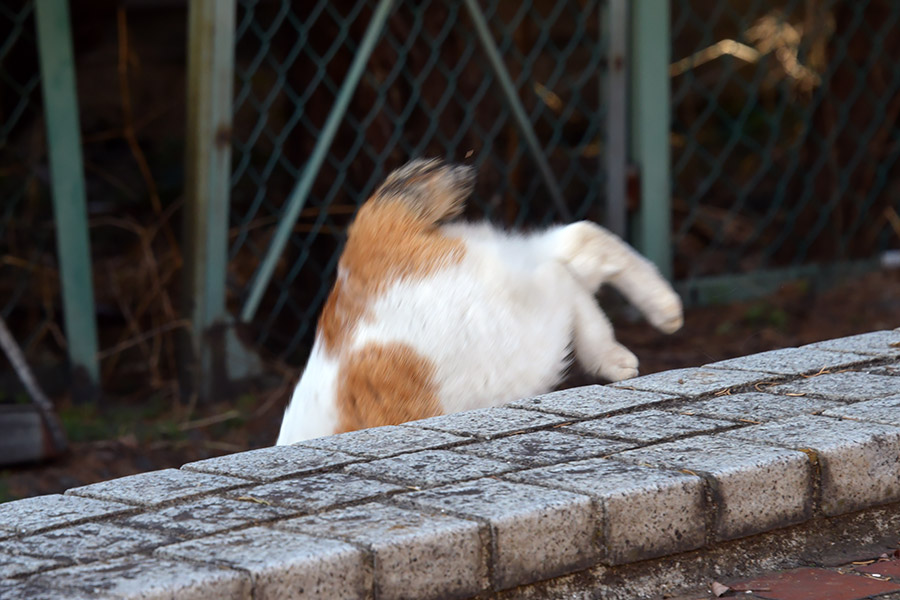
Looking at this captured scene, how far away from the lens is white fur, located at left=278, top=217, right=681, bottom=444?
8.08 ft

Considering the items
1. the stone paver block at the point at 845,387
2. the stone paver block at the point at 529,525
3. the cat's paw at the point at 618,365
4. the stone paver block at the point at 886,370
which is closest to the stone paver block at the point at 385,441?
the stone paver block at the point at 529,525

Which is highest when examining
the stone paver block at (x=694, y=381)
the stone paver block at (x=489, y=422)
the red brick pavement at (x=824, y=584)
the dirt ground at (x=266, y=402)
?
the stone paver block at (x=694, y=381)

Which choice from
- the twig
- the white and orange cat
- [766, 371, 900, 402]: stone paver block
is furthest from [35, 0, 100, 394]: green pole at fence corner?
[766, 371, 900, 402]: stone paver block

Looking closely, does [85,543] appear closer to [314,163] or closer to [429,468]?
[429,468]

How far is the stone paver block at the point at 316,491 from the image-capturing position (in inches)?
73.5

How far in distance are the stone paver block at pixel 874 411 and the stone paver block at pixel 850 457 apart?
4 centimetres

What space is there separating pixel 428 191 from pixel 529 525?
1.11 metres

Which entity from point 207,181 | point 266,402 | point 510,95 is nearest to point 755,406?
point 266,402

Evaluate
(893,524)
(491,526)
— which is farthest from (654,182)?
(491,526)

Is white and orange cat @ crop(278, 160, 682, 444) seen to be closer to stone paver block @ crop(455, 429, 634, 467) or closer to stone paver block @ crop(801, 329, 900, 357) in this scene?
stone paver block @ crop(455, 429, 634, 467)

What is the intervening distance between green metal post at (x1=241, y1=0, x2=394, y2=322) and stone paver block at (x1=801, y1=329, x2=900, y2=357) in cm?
221

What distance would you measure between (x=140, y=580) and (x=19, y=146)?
14.2ft

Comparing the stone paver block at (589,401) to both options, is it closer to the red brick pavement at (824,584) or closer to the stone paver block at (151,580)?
the red brick pavement at (824,584)

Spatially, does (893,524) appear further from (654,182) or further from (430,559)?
(654,182)
